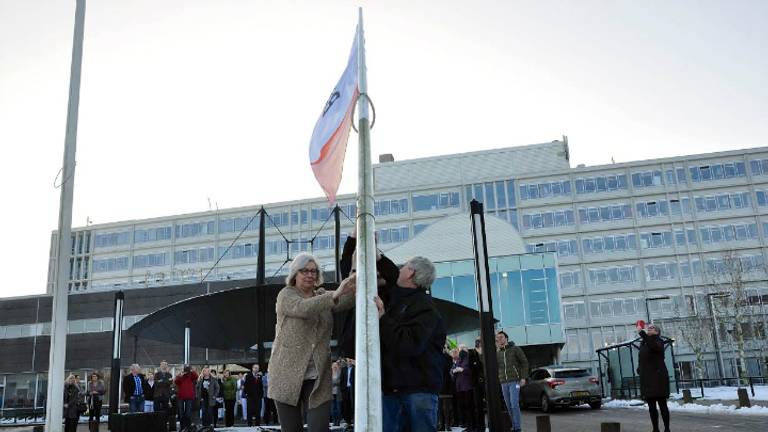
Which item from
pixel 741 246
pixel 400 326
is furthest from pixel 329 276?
pixel 400 326

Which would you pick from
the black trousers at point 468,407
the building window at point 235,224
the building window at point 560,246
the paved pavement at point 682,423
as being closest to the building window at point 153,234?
the building window at point 235,224

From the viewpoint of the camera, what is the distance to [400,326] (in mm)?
4469

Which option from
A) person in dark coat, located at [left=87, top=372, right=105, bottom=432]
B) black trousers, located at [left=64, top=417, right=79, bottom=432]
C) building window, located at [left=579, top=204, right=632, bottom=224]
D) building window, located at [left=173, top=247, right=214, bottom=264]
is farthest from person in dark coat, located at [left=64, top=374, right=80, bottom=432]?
building window, located at [left=173, top=247, right=214, bottom=264]

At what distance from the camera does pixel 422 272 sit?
4.73 m

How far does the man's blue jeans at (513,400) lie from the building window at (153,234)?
67.0m

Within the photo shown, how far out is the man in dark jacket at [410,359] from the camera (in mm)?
4457

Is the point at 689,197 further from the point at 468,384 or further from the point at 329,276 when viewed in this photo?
the point at 468,384

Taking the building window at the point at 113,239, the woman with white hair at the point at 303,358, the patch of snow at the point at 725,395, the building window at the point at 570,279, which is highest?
the building window at the point at 113,239

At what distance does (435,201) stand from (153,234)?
100 ft

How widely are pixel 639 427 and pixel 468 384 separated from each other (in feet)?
11.2

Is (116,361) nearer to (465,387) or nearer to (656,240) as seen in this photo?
(465,387)

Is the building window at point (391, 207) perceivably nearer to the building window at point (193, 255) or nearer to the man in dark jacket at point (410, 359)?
the building window at point (193, 255)

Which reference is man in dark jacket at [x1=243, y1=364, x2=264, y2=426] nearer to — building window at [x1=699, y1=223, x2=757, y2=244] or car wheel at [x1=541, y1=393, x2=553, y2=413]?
car wheel at [x1=541, y1=393, x2=553, y2=413]

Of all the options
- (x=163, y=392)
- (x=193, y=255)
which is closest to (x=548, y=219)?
(x=193, y=255)
